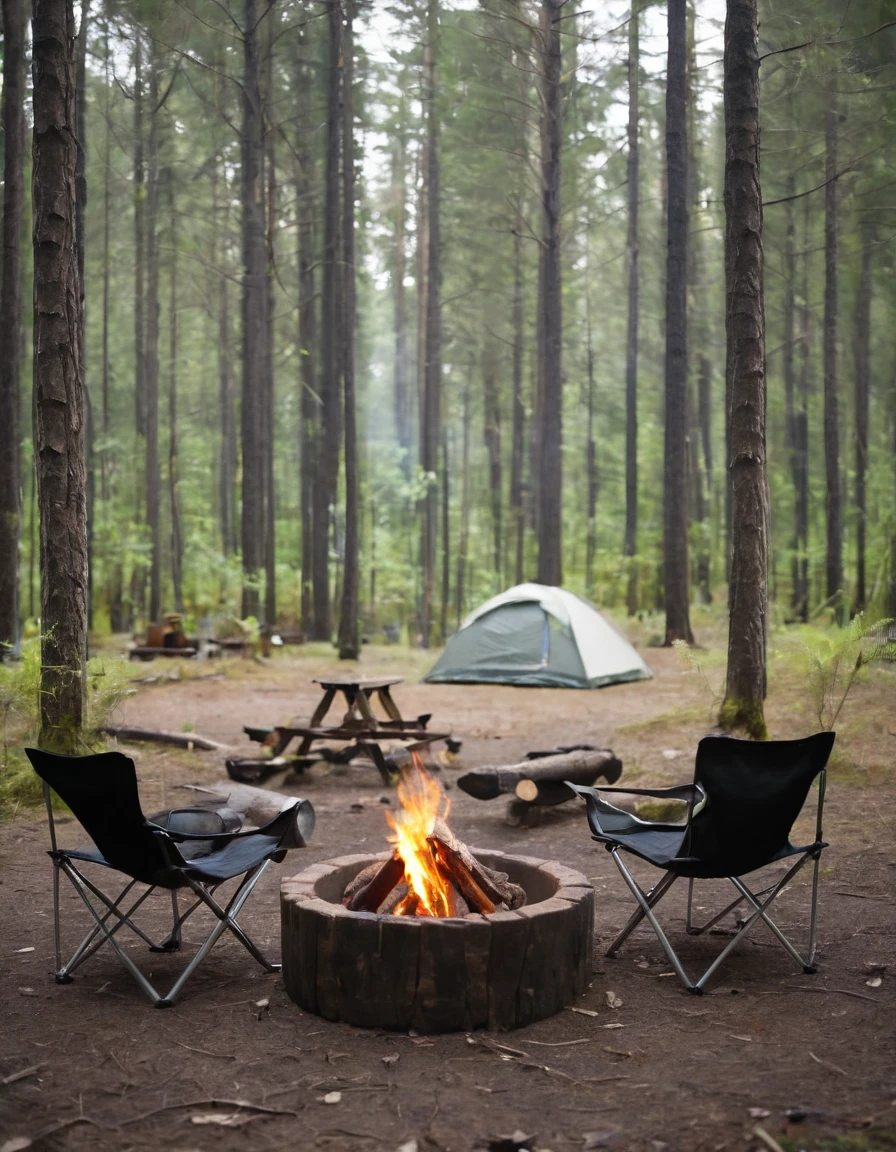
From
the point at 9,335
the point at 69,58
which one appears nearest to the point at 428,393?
the point at 9,335

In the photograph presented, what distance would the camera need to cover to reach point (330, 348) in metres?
19.3

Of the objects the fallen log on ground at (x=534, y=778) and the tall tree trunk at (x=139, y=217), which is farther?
the tall tree trunk at (x=139, y=217)

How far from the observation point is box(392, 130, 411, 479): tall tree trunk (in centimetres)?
3216

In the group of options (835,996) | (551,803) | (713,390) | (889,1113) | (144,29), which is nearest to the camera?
(889,1113)

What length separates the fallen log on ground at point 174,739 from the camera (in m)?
9.30

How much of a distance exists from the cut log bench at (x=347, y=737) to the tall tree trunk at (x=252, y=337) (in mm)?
8603

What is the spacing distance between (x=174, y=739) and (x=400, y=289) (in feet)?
88.3

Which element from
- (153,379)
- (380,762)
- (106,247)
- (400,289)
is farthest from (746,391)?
(400,289)

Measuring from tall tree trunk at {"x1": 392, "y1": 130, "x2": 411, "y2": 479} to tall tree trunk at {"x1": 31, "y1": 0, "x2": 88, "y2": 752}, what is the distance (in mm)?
22483

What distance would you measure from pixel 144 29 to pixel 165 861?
44.9 ft

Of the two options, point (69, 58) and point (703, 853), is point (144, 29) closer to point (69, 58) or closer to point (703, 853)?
point (69, 58)

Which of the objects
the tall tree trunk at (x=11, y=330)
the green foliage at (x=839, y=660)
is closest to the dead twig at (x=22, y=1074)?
the green foliage at (x=839, y=660)

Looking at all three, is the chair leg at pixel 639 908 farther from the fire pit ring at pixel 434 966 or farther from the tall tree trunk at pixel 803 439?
the tall tree trunk at pixel 803 439

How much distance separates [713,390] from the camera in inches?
1264
